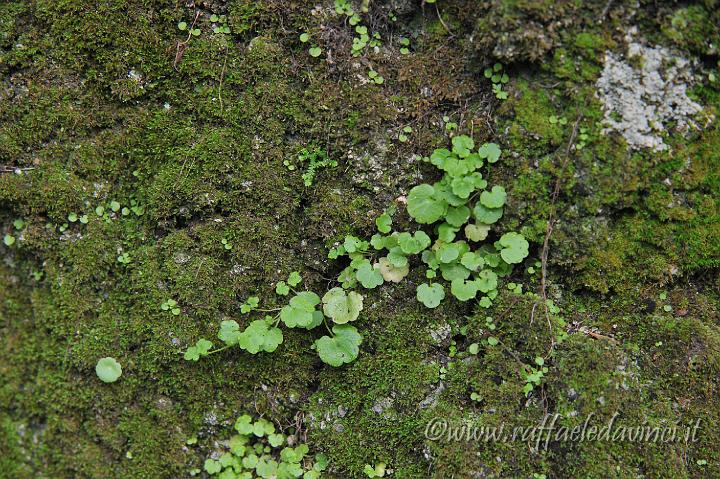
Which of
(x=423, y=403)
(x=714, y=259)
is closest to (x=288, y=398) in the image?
(x=423, y=403)

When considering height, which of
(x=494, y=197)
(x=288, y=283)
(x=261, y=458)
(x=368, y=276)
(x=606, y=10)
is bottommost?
(x=261, y=458)

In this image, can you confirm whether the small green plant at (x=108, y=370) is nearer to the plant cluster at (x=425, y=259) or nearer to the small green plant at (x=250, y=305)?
the plant cluster at (x=425, y=259)

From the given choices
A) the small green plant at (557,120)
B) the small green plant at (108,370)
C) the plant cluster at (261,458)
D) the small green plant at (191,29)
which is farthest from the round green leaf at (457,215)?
the small green plant at (108,370)

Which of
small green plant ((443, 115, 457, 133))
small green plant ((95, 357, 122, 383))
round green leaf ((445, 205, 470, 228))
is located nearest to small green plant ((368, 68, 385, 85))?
small green plant ((443, 115, 457, 133))

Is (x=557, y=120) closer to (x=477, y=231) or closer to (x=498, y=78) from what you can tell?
(x=498, y=78)

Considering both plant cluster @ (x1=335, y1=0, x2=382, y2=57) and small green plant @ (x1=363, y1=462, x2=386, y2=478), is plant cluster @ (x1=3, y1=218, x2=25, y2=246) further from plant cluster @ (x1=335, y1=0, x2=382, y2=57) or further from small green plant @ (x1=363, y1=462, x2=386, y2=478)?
small green plant @ (x1=363, y1=462, x2=386, y2=478)

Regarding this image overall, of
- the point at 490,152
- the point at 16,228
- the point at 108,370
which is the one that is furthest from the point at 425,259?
the point at 16,228
